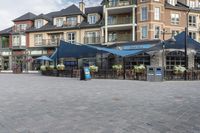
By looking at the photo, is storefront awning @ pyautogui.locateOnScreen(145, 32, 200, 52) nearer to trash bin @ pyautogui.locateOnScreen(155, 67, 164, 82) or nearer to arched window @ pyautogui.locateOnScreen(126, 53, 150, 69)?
trash bin @ pyautogui.locateOnScreen(155, 67, 164, 82)

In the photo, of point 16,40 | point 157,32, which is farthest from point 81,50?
point 16,40

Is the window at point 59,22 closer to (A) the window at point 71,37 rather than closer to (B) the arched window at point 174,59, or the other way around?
(A) the window at point 71,37

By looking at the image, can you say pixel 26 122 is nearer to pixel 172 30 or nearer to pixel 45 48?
pixel 172 30

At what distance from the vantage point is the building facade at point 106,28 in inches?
1153

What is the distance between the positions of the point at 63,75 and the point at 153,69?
10.4m

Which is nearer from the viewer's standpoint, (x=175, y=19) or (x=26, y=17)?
(x=175, y=19)

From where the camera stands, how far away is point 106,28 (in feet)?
104

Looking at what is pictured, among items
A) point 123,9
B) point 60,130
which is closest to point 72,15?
point 123,9

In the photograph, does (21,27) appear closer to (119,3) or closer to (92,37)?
(92,37)

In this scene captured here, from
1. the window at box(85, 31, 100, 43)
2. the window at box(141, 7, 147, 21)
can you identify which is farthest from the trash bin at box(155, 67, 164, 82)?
the window at box(85, 31, 100, 43)

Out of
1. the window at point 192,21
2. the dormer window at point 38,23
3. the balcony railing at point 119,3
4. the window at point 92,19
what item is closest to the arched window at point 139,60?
the balcony railing at point 119,3

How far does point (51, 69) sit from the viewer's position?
83.4 feet

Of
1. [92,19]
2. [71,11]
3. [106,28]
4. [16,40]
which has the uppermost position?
[71,11]

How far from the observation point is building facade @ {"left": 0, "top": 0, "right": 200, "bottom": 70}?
29.3 m
